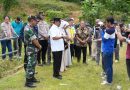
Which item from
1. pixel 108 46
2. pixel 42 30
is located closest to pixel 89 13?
pixel 42 30

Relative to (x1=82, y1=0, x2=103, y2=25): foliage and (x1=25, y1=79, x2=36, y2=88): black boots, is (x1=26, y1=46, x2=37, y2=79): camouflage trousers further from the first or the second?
(x1=82, y1=0, x2=103, y2=25): foliage

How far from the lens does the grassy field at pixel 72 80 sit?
1080 cm

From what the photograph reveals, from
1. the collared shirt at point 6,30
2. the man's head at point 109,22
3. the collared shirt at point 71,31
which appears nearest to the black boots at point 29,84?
the man's head at point 109,22

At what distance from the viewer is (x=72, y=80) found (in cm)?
1186

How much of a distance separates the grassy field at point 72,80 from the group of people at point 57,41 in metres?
0.28

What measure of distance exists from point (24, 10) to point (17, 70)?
104 feet

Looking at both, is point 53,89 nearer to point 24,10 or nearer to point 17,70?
point 17,70

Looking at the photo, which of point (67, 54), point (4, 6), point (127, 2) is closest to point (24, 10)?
point (4, 6)

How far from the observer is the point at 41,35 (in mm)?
13688

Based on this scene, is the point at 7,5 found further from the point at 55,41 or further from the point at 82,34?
the point at 55,41

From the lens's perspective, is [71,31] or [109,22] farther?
[71,31]

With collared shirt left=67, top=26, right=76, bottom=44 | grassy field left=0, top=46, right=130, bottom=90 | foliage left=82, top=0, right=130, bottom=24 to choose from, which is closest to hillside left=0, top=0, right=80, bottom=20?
foliage left=82, top=0, right=130, bottom=24

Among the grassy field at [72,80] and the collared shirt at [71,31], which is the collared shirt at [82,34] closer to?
the collared shirt at [71,31]

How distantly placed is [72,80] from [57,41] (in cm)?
129
